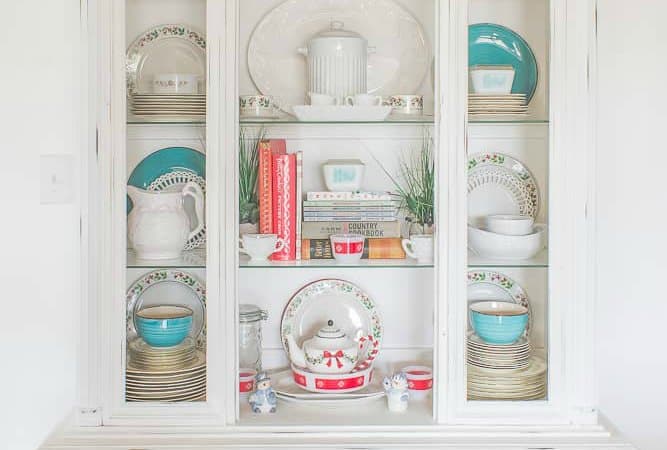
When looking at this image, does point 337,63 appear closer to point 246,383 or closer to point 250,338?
point 250,338

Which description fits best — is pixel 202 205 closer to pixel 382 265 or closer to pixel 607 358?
pixel 382 265

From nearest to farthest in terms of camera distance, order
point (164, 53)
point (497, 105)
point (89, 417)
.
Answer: point (89, 417) → point (497, 105) → point (164, 53)

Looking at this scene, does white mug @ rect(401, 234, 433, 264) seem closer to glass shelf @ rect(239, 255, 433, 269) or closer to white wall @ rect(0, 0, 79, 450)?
glass shelf @ rect(239, 255, 433, 269)

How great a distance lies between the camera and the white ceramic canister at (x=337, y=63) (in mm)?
2084

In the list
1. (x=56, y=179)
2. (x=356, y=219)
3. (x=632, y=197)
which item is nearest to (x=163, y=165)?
(x=56, y=179)

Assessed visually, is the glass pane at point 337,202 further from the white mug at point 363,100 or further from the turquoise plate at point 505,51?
the turquoise plate at point 505,51

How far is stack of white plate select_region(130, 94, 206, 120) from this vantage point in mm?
1927

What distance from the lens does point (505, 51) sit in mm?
2107

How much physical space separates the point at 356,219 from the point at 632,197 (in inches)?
31.2

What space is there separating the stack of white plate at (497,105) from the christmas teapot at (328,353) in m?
0.68

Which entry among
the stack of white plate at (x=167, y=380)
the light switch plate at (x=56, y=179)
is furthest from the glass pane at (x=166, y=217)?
the light switch plate at (x=56, y=179)

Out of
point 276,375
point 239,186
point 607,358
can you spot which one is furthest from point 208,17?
point 607,358

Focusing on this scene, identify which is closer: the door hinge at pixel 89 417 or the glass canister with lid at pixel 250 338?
the door hinge at pixel 89 417

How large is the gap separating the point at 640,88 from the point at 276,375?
4.24 ft
